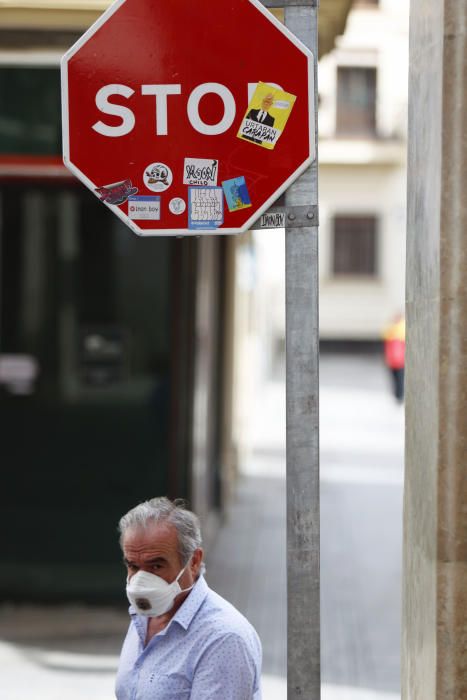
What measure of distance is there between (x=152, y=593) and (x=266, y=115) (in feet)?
3.84

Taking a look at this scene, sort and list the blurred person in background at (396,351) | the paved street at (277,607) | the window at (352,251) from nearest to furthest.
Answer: the paved street at (277,607)
the blurred person in background at (396,351)
the window at (352,251)

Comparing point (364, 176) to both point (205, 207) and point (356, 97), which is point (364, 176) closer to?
point (356, 97)

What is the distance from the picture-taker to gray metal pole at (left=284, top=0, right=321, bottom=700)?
2.76 meters

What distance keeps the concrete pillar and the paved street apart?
304cm

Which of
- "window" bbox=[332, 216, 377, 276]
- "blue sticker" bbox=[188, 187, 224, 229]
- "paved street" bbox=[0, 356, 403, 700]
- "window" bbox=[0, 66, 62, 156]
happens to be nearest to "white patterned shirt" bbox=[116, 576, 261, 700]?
"blue sticker" bbox=[188, 187, 224, 229]

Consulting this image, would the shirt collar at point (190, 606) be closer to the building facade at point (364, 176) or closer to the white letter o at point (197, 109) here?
the white letter o at point (197, 109)

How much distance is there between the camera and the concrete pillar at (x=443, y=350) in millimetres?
3199

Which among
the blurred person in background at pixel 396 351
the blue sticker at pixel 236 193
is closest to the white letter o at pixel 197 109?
the blue sticker at pixel 236 193

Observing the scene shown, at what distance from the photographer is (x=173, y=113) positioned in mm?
2797

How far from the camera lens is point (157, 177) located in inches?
111

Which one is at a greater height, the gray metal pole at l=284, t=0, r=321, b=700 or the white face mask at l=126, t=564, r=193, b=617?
the gray metal pole at l=284, t=0, r=321, b=700

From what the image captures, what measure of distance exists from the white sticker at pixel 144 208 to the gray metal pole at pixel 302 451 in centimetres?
31

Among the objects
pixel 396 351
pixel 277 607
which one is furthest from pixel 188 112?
pixel 396 351

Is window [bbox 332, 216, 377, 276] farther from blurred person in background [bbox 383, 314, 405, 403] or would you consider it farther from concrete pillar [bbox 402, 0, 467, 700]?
concrete pillar [bbox 402, 0, 467, 700]
